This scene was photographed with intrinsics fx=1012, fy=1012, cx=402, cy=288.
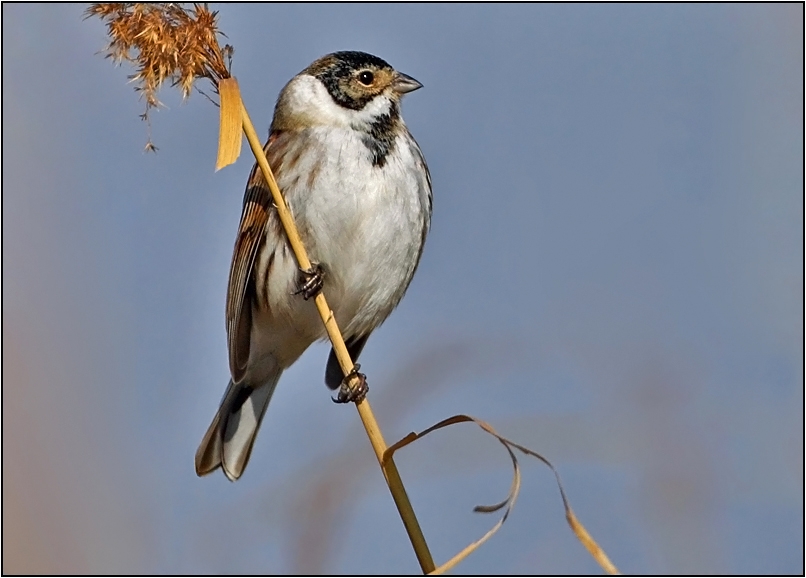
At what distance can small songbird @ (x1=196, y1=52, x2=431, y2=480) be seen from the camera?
9.86 feet

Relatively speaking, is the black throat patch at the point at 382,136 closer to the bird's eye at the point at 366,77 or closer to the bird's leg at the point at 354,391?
the bird's eye at the point at 366,77

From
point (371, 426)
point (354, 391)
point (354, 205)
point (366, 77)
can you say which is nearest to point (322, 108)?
point (366, 77)

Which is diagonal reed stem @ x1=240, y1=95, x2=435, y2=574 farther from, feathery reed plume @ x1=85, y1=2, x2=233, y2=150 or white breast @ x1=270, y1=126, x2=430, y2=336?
white breast @ x1=270, y1=126, x2=430, y2=336

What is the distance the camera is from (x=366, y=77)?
3309 mm

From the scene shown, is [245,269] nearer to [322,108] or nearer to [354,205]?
[354,205]

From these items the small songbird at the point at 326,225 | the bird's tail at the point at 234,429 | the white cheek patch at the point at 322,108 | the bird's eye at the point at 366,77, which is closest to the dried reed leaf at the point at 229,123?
the small songbird at the point at 326,225

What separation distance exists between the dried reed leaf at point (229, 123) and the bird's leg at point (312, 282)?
923 mm

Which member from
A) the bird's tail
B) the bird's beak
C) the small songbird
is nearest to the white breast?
the small songbird

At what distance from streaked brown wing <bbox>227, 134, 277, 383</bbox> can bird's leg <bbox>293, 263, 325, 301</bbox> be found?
0.20 m

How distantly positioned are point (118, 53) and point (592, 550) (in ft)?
4.46

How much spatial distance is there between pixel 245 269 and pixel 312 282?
0.33 m

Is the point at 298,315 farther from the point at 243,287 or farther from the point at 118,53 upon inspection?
the point at 118,53

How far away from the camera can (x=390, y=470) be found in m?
1.96

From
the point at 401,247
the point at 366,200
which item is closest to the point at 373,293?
the point at 401,247
